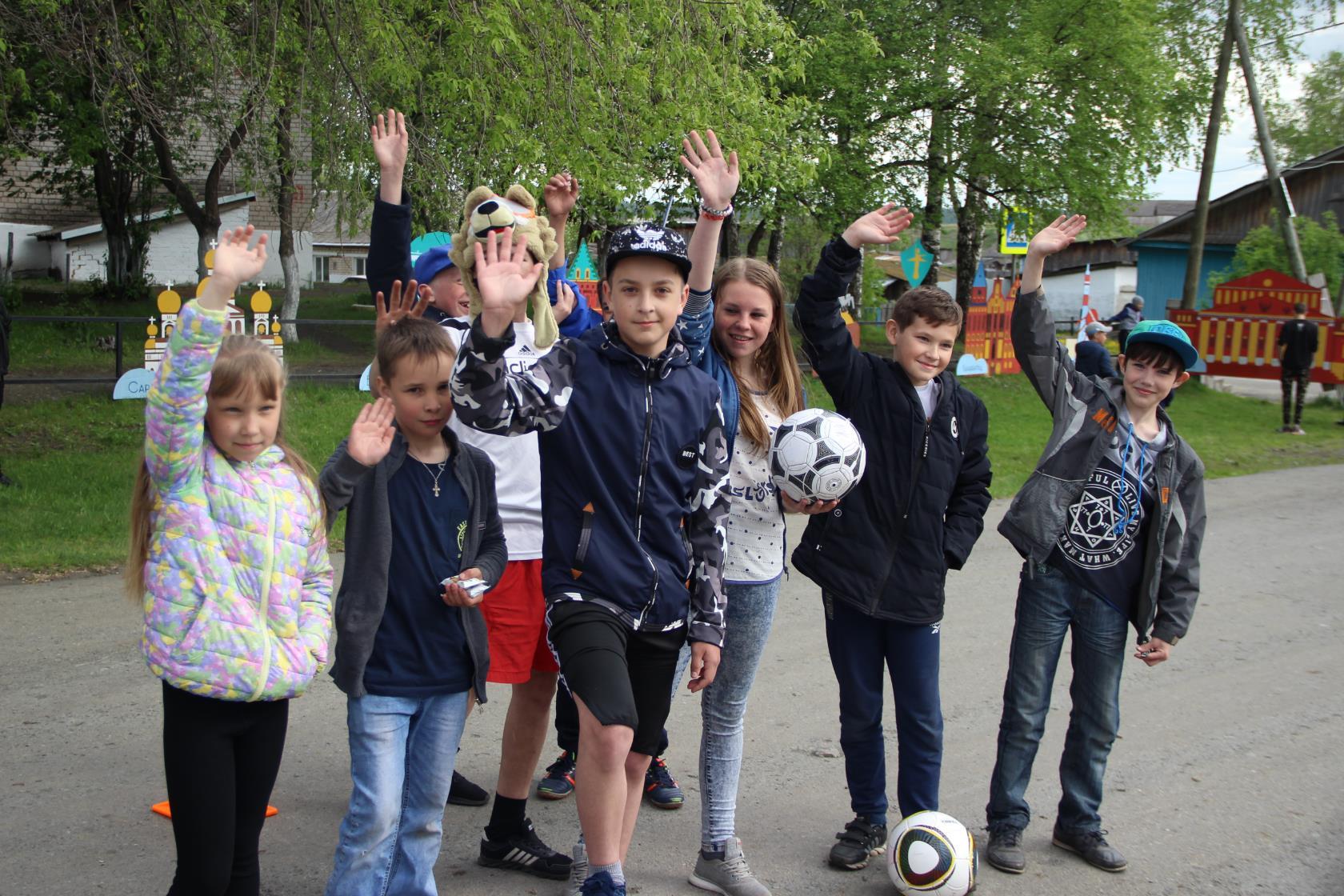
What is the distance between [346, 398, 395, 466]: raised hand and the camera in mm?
3006

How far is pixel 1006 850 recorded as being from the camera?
13.0 feet

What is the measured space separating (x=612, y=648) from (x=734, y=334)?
1141 mm

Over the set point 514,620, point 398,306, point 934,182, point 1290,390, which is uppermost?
point 934,182

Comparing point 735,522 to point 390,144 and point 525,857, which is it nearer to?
point 525,857

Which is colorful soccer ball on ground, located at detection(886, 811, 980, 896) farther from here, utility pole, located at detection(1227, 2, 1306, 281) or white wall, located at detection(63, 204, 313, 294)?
white wall, located at detection(63, 204, 313, 294)

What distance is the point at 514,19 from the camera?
887cm

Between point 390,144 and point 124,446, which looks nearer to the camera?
point 390,144

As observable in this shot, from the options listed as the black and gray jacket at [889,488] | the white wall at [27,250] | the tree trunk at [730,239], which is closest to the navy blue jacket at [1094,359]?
the tree trunk at [730,239]

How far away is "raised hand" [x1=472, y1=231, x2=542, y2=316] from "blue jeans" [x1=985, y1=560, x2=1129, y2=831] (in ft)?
Result: 7.05

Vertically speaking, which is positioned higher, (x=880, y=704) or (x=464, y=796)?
(x=880, y=704)

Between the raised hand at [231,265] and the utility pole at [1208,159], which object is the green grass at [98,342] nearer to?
the raised hand at [231,265]

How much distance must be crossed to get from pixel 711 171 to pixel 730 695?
1606 mm

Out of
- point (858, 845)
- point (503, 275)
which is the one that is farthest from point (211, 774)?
point (858, 845)

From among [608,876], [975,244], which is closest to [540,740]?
[608,876]
